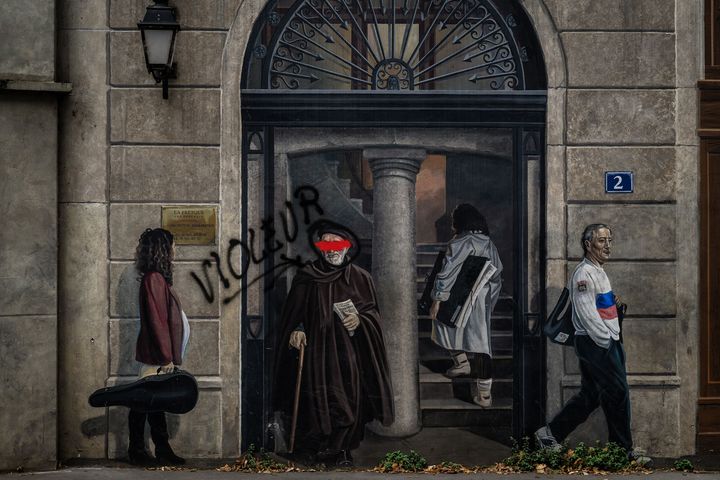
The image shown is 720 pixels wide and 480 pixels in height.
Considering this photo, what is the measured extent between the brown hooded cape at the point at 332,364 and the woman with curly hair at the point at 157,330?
970 mm

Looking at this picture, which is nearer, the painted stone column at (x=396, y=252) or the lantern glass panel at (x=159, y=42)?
the lantern glass panel at (x=159, y=42)

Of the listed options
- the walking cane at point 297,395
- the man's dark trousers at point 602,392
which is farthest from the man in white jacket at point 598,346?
the walking cane at point 297,395

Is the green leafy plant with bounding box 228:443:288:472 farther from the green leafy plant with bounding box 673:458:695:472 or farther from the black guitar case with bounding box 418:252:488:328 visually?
the green leafy plant with bounding box 673:458:695:472

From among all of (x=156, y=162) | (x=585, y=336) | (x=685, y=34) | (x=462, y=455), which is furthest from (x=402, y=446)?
(x=685, y=34)

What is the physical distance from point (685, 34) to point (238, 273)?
4.67 meters

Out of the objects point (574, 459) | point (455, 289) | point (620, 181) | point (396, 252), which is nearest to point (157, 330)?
point (396, 252)

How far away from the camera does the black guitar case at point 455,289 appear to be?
8.19m

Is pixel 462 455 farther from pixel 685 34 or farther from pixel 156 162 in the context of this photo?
pixel 685 34

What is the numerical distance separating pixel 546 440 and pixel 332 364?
209cm

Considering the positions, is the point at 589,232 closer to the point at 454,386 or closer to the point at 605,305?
the point at 605,305

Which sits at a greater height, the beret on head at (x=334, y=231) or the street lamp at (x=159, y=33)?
the street lamp at (x=159, y=33)

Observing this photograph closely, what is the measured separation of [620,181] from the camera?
8047mm

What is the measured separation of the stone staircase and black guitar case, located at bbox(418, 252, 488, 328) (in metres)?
0.09

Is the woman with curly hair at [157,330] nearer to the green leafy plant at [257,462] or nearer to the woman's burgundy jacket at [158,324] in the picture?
the woman's burgundy jacket at [158,324]
